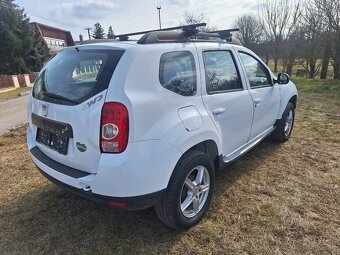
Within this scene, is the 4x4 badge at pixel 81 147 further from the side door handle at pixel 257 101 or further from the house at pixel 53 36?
the house at pixel 53 36

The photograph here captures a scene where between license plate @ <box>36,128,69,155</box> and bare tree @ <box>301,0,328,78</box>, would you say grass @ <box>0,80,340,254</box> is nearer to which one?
license plate @ <box>36,128,69,155</box>

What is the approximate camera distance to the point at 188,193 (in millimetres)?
2670

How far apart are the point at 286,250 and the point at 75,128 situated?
2.08m

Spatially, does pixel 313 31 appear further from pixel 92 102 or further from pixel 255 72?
pixel 92 102

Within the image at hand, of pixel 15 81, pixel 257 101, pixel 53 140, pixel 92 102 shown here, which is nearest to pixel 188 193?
pixel 92 102

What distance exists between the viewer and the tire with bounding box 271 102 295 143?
15.3 feet

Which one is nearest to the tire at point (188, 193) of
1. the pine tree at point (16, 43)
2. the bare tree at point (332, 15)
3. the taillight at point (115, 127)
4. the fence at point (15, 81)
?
the taillight at point (115, 127)

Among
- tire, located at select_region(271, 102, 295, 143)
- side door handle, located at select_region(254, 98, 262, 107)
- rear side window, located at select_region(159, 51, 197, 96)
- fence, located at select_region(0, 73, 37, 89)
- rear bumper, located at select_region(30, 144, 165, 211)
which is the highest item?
rear side window, located at select_region(159, 51, 197, 96)

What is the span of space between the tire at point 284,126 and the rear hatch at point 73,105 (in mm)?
3287

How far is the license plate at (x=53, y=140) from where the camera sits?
2426 mm

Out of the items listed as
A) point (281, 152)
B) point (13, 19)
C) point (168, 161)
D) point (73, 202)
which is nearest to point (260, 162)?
point (281, 152)

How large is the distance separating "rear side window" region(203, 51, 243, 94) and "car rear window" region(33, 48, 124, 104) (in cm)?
100

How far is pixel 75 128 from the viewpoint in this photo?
2.26m

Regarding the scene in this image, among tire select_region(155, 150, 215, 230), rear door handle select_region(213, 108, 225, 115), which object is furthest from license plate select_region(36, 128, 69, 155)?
rear door handle select_region(213, 108, 225, 115)
